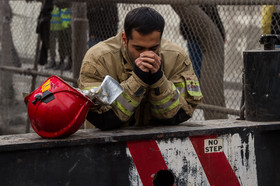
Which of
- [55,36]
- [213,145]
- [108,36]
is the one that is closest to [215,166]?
[213,145]

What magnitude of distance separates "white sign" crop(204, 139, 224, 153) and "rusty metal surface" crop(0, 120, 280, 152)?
1.9 inches

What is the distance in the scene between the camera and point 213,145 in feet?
9.85

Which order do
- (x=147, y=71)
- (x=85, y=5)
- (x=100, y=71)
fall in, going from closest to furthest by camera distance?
1. (x=147, y=71)
2. (x=100, y=71)
3. (x=85, y=5)

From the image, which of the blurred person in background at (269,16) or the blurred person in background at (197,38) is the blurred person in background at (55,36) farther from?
the blurred person in background at (269,16)

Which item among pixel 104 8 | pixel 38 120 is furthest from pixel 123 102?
pixel 104 8

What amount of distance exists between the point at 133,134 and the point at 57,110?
439 millimetres

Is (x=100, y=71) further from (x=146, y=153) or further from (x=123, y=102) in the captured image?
(x=146, y=153)

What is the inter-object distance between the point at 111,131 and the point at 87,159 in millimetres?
351

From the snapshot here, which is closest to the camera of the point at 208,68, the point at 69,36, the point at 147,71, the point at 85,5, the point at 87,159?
the point at 87,159

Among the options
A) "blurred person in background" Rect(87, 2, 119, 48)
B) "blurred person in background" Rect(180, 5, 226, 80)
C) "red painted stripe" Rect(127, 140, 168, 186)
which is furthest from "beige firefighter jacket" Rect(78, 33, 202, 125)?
"blurred person in background" Rect(87, 2, 119, 48)

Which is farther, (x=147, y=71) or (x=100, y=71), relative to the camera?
(x=100, y=71)

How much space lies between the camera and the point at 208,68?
5.26 metres

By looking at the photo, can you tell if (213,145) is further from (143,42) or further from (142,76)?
(143,42)

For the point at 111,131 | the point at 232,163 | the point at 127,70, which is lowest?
the point at 232,163
